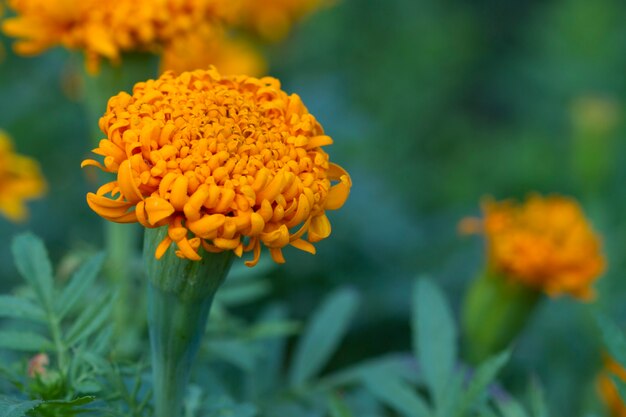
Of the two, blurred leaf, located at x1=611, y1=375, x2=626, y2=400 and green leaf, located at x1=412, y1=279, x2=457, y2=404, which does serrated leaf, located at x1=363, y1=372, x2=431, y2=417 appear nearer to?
green leaf, located at x1=412, y1=279, x2=457, y2=404

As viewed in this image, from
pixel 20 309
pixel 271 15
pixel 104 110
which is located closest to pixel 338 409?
pixel 20 309

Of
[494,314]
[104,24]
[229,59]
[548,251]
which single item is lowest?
[494,314]

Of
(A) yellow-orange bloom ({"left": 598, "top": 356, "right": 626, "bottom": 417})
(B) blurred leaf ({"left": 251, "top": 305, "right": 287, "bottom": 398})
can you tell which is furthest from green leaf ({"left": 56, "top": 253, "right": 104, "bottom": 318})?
(A) yellow-orange bloom ({"left": 598, "top": 356, "right": 626, "bottom": 417})

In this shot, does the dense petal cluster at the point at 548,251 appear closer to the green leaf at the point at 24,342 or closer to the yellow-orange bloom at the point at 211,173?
the yellow-orange bloom at the point at 211,173

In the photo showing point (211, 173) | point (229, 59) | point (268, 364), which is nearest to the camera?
point (211, 173)

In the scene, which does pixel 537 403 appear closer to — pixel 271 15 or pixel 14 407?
pixel 14 407

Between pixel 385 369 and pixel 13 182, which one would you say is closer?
pixel 385 369

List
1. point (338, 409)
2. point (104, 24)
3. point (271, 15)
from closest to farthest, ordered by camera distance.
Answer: point (338, 409) < point (104, 24) < point (271, 15)
